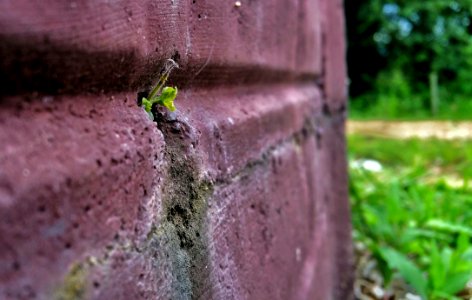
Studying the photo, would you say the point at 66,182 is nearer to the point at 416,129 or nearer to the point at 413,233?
the point at 413,233

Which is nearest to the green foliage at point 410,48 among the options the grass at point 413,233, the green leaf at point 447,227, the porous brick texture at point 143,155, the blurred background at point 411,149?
the blurred background at point 411,149

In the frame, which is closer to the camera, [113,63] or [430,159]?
[113,63]

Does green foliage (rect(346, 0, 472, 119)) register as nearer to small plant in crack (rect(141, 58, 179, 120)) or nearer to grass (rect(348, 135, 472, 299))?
grass (rect(348, 135, 472, 299))

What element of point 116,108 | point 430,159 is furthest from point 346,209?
point 430,159

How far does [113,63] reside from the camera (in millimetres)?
497

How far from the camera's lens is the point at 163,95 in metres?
0.61

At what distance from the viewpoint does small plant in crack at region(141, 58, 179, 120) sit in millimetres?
602

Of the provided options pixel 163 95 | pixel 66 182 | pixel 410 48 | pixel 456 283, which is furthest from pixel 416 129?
pixel 66 182

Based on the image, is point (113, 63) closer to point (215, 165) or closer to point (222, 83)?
point (215, 165)

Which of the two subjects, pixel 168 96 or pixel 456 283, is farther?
pixel 456 283

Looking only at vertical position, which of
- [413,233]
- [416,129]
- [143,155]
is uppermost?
[143,155]

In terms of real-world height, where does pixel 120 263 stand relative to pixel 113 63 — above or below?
below

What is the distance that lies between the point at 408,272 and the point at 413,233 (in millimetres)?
428

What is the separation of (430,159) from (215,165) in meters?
4.29
